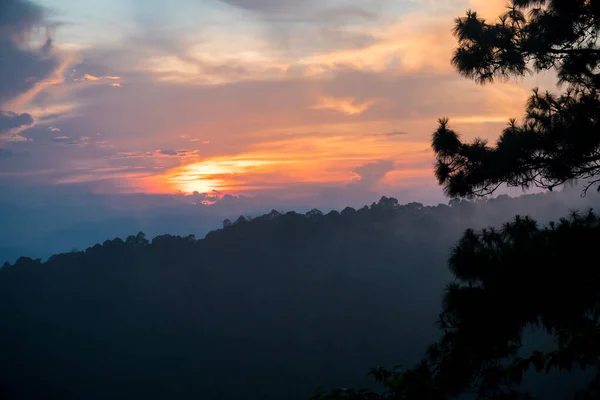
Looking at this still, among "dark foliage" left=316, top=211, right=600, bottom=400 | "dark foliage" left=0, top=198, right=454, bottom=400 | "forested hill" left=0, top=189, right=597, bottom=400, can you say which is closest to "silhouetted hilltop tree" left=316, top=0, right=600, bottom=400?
"dark foliage" left=316, top=211, right=600, bottom=400

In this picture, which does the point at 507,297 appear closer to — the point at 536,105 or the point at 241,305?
the point at 536,105

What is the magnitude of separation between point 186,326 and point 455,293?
6774 centimetres

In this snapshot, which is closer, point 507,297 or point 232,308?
point 507,297

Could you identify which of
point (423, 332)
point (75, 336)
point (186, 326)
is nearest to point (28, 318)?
point (75, 336)

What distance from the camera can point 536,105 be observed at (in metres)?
8.30

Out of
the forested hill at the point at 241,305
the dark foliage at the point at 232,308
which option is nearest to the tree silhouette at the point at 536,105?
the forested hill at the point at 241,305

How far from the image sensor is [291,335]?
67500mm

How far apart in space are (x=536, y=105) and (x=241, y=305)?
67.6 meters

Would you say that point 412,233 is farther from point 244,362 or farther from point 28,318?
point 28,318

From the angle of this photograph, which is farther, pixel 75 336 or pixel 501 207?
pixel 501 207

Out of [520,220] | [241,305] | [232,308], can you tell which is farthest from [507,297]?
[232,308]

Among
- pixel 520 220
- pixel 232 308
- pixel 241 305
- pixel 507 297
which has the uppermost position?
pixel 520 220

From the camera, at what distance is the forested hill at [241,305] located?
62.7 meters

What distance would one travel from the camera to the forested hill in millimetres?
62719
